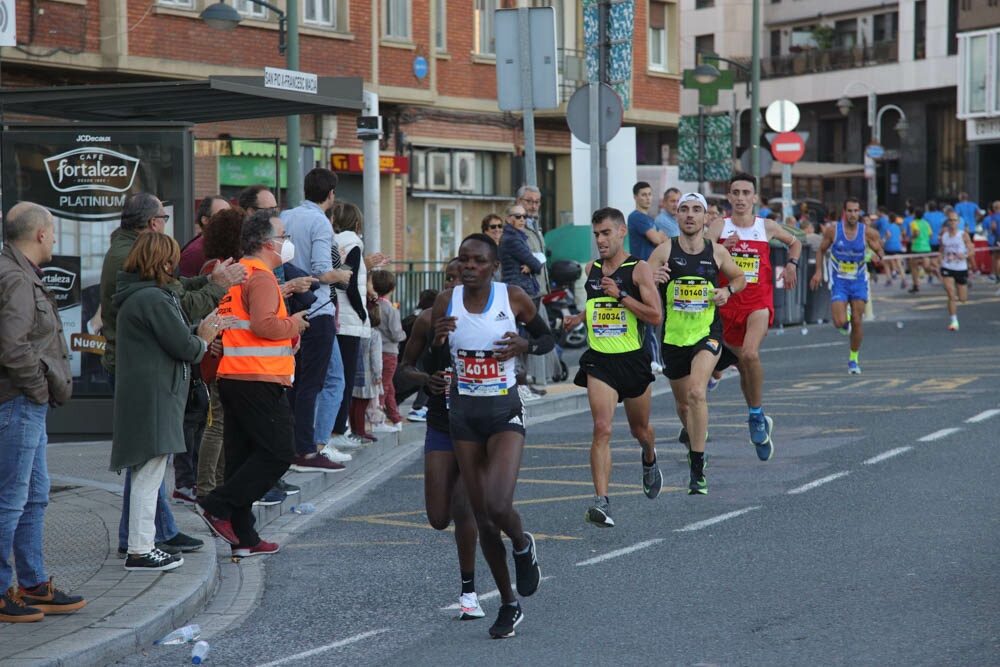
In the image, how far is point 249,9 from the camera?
25.6 m

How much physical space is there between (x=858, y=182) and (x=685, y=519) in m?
54.6

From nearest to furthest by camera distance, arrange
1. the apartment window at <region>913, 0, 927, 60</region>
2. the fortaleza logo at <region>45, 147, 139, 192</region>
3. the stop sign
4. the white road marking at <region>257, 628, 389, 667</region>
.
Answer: the white road marking at <region>257, 628, 389, 667</region> → the fortaleza logo at <region>45, 147, 139, 192</region> → the stop sign → the apartment window at <region>913, 0, 927, 60</region>

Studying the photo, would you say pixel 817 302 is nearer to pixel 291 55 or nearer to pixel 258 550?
pixel 291 55

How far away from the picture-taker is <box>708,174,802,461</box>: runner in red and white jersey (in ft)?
38.9

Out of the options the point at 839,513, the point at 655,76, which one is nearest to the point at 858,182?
the point at 655,76

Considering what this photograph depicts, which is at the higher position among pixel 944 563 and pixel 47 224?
pixel 47 224

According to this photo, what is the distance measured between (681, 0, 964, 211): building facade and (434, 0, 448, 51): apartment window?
2496cm

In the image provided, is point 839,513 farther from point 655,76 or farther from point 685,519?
point 655,76

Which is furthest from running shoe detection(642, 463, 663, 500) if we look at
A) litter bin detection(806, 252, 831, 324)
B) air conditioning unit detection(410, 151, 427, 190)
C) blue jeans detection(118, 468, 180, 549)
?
air conditioning unit detection(410, 151, 427, 190)

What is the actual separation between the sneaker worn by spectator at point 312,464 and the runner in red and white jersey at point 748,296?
3.13 meters

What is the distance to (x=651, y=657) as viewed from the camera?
6391 mm

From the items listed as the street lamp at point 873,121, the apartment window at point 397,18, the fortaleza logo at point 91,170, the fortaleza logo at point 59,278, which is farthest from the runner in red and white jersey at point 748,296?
the street lamp at point 873,121

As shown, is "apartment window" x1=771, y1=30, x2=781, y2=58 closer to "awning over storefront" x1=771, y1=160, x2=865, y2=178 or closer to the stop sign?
"awning over storefront" x1=771, y1=160, x2=865, y2=178

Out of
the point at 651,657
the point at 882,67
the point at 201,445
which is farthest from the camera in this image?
the point at 882,67
